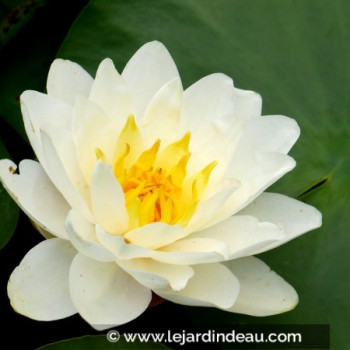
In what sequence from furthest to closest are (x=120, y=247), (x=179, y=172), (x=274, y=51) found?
(x=274, y=51) < (x=179, y=172) < (x=120, y=247)

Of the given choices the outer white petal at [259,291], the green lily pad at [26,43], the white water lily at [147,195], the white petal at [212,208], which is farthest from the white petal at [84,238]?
the green lily pad at [26,43]

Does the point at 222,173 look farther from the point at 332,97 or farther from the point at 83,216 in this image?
the point at 332,97

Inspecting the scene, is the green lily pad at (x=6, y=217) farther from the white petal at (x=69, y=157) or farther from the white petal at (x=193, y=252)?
the white petal at (x=193, y=252)

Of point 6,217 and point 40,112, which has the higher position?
point 40,112

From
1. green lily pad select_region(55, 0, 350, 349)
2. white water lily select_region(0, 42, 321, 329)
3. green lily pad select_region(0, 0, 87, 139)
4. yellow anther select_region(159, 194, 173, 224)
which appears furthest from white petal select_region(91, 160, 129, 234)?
green lily pad select_region(0, 0, 87, 139)

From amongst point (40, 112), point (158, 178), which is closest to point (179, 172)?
point (158, 178)

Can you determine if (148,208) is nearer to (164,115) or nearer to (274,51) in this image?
(164,115)
